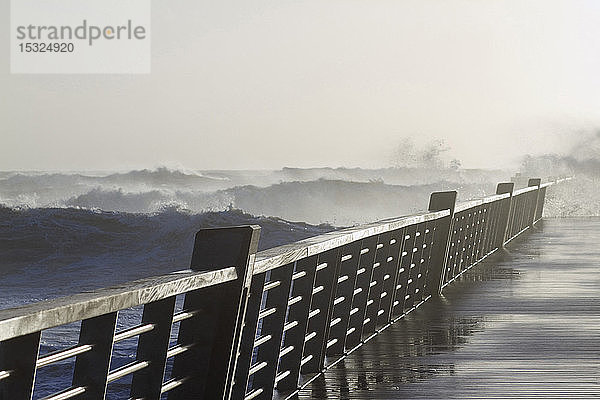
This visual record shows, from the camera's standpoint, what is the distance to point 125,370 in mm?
2838

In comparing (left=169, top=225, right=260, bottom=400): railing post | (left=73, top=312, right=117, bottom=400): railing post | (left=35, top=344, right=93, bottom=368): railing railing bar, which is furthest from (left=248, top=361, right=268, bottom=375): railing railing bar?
(left=35, top=344, right=93, bottom=368): railing railing bar

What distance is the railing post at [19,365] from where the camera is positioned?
6.84 ft

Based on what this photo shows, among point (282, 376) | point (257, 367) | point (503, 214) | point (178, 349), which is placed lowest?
point (503, 214)

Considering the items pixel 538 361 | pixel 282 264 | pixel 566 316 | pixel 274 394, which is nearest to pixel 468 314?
pixel 566 316

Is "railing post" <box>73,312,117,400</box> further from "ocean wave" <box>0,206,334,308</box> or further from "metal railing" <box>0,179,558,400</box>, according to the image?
"ocean wave" <box>0,206,334,308</box>

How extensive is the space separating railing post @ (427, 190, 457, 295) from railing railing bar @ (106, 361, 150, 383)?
562 centimetres

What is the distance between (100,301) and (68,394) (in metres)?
0.21

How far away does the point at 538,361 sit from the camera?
5.79 metres

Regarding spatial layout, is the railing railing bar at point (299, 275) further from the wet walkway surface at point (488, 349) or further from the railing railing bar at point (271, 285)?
the wet walkway surface at point (488, 349)

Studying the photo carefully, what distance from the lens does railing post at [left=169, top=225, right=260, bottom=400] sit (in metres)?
3.42

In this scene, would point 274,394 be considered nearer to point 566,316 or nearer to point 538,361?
point 538,361

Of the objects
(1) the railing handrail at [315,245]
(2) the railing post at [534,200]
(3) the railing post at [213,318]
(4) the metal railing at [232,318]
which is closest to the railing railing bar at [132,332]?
(4) the metal railing at [232,318]

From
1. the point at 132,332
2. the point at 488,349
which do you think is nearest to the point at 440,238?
the point at 488,349

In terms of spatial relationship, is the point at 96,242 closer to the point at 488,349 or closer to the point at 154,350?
the point at 488,349
